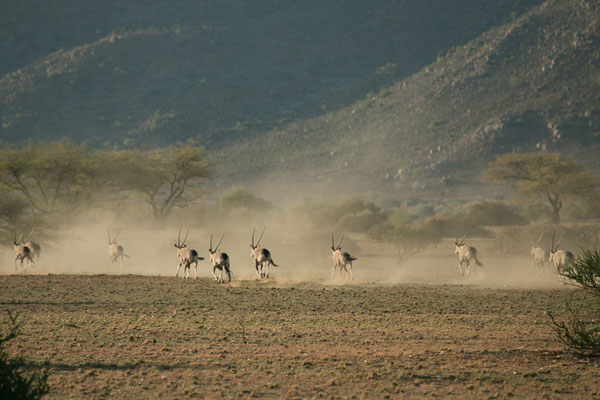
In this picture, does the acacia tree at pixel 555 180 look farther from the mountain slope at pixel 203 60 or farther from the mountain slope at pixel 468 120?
the mountain slope at pixel 203 60

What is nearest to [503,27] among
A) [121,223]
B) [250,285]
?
[121,223]

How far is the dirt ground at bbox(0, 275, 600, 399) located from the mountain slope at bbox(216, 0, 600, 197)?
66472 millimetres

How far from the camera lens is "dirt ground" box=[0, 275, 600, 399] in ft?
37.1

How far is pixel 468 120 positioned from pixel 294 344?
81.7 m

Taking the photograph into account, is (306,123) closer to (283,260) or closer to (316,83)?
(316,83)

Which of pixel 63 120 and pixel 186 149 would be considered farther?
pixel 63 120

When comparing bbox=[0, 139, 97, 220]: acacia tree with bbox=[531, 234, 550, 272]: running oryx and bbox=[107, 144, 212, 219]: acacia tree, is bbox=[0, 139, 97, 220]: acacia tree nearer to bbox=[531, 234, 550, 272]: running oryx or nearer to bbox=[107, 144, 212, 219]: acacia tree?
bbox=[107, 144, 212, 219]: acacia tree

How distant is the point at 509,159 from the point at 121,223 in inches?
1317

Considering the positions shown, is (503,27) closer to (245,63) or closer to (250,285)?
(245,63)

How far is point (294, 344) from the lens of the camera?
1456 centimetres

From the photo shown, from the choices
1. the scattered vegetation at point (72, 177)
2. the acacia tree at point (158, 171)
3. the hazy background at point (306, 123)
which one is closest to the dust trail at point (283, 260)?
the hazy background at point (306, 123)

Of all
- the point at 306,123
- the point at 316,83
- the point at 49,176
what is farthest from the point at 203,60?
the point at 49,176

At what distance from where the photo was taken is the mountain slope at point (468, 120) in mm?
86750

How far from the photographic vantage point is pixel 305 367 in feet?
41.2
